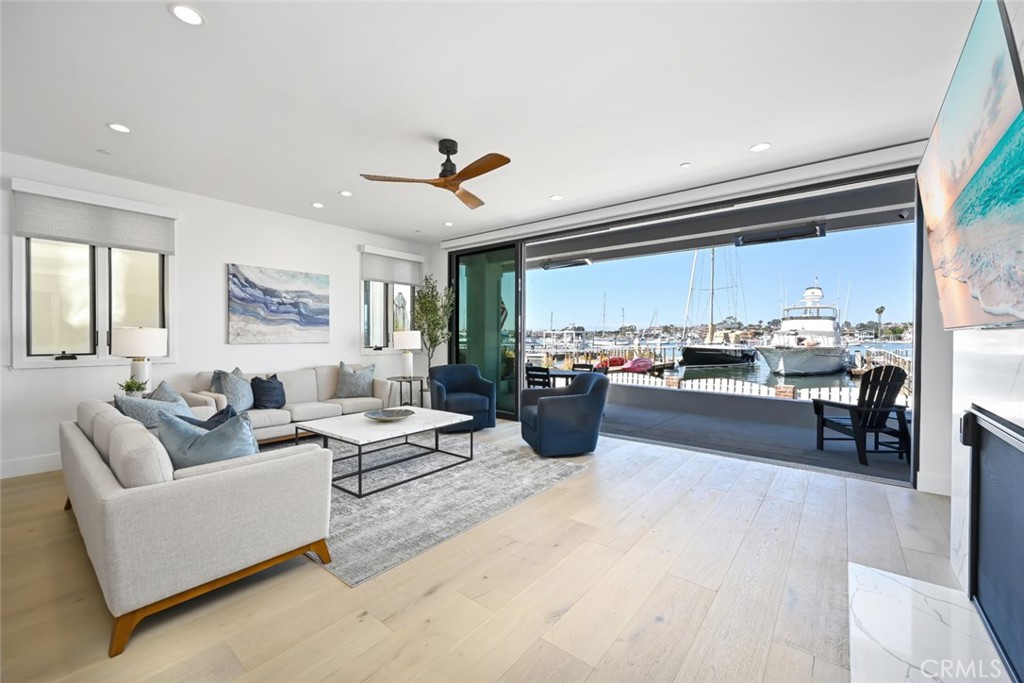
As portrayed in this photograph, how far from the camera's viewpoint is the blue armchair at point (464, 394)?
4941mm

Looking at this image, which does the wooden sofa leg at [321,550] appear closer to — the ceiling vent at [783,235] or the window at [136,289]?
the window at [136,289]

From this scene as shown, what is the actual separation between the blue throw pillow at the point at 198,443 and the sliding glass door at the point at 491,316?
4.04 m

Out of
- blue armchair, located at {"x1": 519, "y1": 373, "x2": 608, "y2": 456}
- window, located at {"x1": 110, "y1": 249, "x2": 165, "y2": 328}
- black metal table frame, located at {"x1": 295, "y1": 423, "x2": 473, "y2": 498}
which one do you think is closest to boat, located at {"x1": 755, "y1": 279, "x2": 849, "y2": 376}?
blue armchair, located at {"x1": 519, "y1": 373, "x2": 608, "y2": 456}

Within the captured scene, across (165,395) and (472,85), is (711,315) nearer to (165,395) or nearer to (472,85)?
(472,85)

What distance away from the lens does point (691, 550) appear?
2352 mm

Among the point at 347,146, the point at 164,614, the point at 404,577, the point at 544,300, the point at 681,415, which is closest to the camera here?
the point at 164,614

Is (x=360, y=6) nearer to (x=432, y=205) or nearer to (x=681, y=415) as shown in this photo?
(x=432, y=205)

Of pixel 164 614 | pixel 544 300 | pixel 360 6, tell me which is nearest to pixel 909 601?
pixel 164 614

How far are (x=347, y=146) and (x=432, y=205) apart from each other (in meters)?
1.55

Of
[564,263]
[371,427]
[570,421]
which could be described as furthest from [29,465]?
[564,263]

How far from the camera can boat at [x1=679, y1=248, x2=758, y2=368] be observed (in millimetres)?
6934

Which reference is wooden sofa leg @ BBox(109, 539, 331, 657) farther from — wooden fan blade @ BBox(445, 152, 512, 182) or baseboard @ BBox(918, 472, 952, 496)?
baseboard @ BBox(918, 472, 952, 496)

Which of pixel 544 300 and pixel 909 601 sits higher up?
pixel 544 300

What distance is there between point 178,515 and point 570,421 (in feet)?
10.0
